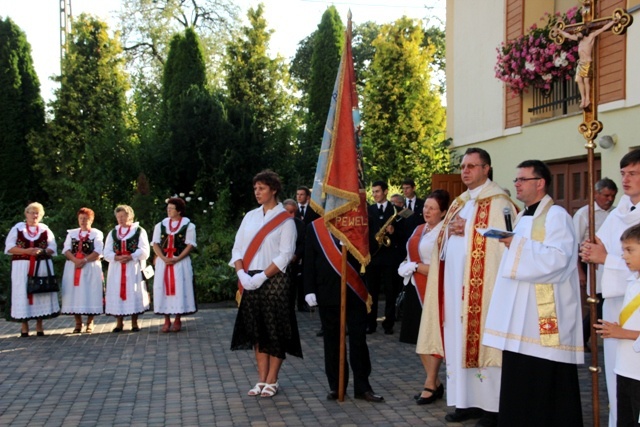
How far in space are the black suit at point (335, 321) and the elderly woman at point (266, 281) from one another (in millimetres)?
295

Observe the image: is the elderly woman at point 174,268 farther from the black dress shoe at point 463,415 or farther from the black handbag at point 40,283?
the black dress shoe at point 463,415

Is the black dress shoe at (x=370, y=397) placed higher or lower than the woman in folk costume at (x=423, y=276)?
lower

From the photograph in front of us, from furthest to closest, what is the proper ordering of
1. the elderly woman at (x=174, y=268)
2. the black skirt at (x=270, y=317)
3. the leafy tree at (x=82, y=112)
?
1. the leafy tree at (x=82, y=112)
2. the elderly woman at (x=174, y=268)
3. the black skirt at (x=270, y=317)

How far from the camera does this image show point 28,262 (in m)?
12.1

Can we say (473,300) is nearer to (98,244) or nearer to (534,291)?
(534,291)

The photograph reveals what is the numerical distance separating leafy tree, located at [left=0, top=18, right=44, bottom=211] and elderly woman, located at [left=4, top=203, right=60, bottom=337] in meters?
12.3

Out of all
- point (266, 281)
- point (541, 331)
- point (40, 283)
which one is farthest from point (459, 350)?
point (40, 283)

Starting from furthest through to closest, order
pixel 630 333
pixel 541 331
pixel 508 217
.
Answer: pixel 508 217 < pixel 541 331 < pixel 630 333

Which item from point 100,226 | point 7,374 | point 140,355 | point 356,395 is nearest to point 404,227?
point 140,355

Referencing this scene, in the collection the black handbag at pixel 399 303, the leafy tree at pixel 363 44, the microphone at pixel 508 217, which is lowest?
the black handbag at pixel 399 303

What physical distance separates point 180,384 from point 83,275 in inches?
174

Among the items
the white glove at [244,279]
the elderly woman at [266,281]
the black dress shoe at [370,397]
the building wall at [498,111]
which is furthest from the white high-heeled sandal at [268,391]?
the building wall at [498,111]

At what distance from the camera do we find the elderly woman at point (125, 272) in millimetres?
12469

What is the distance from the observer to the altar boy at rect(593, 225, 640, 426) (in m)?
4.75
